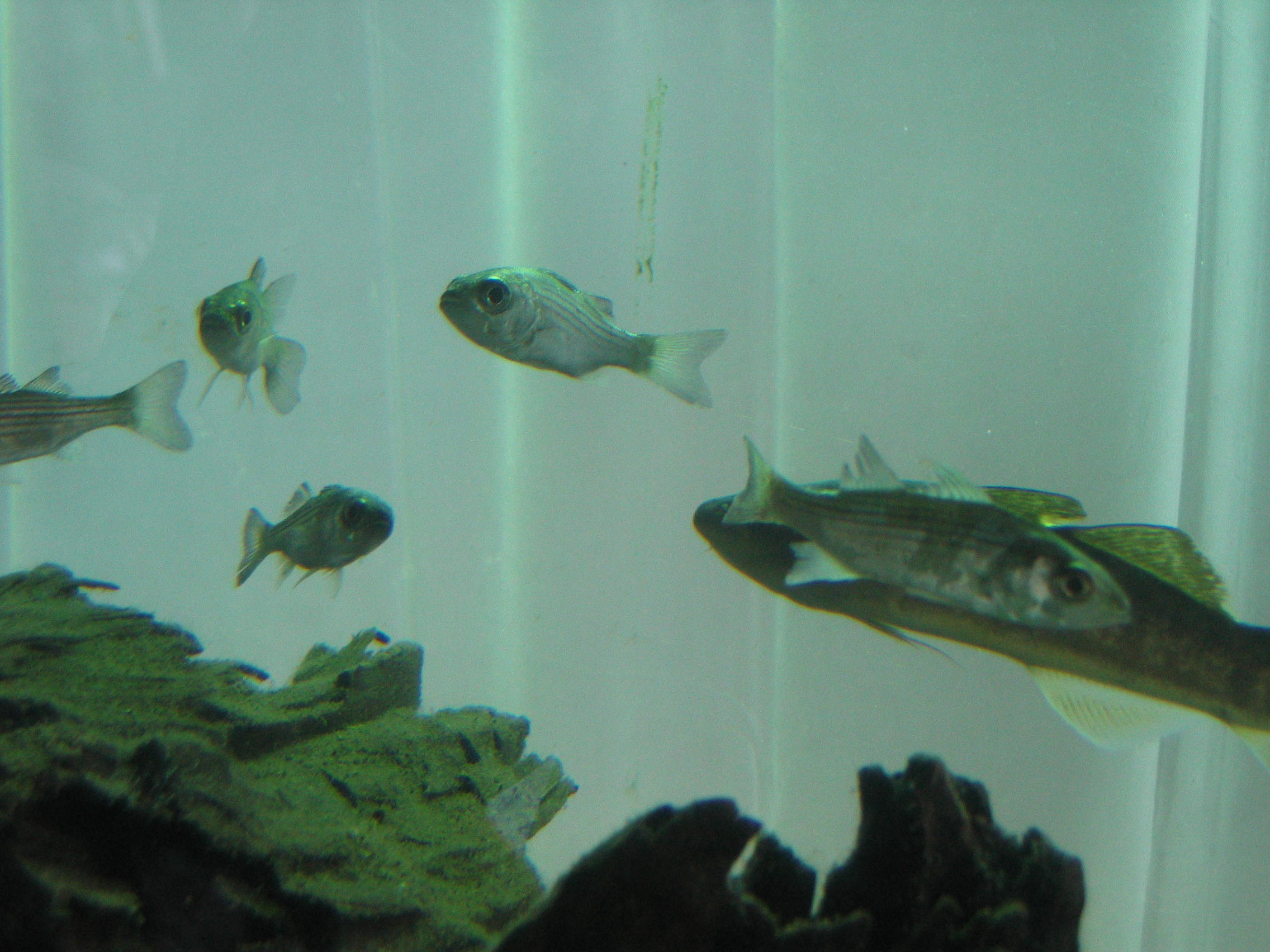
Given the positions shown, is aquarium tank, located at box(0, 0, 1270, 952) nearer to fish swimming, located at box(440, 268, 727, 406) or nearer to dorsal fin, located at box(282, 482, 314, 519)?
dorsal fin, located at box(282, 482, 314, 519)

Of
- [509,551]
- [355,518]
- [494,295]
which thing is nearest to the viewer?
[494,295]

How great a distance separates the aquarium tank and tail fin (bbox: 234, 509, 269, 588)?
34 centimetres

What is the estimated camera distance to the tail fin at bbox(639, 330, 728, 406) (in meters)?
1.96

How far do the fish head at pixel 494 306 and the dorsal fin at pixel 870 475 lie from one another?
0.96 metres

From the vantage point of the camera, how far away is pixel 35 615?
1727 millimetres

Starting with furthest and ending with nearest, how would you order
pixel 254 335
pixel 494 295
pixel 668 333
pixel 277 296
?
pixel 668 333 < pixel 277 296 < pixel 254 335 < pixel 494 295

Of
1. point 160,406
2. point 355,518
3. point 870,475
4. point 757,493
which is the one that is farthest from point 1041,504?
point 160,406

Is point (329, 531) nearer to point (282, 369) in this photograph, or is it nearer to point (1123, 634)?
point (282, 369)

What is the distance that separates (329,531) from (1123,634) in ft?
6.08

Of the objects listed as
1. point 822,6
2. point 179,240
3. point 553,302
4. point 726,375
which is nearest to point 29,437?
point 553,302

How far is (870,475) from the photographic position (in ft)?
3.94

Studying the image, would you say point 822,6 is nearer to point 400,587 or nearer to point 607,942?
point 400,587

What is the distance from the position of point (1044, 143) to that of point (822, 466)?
1.46m

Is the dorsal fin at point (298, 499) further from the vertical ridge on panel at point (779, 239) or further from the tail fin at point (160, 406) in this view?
the vertical ridge on panel at point (779, 239)
